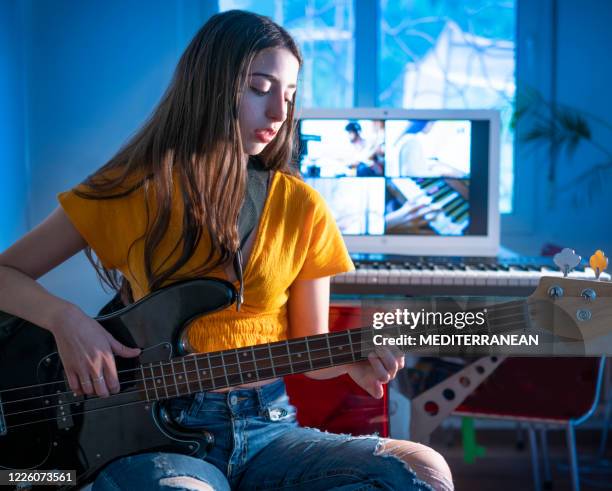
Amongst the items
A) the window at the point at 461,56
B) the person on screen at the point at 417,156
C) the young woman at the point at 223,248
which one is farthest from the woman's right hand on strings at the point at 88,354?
the window at the point at 461,56

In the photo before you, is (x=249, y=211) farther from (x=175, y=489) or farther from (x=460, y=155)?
(x=460, y=155)

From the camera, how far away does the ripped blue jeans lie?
119 centimetres

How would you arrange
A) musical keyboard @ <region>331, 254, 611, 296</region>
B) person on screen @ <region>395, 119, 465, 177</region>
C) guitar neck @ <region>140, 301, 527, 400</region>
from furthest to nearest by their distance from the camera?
1. person on screen @ <region>395, 119, 465, 177</region>
2. musical keyboard @ <region>331, 254, 611, 296</region>
3. guitar neck @ <region>140, 301, 527, 400</region>

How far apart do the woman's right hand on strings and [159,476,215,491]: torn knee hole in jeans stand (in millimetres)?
214

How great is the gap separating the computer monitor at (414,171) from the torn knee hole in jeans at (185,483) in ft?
4.60

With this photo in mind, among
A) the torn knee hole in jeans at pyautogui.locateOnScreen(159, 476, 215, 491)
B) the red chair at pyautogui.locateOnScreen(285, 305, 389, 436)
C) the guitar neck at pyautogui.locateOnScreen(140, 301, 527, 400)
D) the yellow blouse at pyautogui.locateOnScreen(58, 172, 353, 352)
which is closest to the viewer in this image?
the torn knee hole in jeans at pyautogui.locateOnScreen(159, 476, 215, 491)

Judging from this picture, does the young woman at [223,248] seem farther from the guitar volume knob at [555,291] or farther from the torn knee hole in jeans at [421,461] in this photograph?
the guitar volume knob at [555,291]

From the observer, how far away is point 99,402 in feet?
4.26

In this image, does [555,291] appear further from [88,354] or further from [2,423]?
[2,423]

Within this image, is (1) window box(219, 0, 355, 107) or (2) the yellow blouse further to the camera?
(1) window box(219, 0, 355, 107)

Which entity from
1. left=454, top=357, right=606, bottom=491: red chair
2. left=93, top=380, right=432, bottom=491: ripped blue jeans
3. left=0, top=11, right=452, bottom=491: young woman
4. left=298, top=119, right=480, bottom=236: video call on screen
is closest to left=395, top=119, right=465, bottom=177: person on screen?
left=298, top=119, right=480, bottom=236: video call on screen

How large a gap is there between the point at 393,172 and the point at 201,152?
1.16 m

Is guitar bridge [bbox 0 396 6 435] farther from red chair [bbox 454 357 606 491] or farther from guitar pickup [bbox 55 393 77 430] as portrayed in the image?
red chair [bbox 454 357 606 491]

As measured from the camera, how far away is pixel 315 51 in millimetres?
3604
